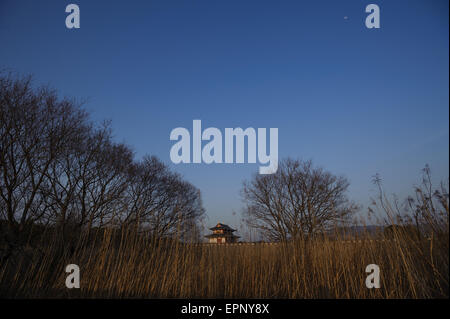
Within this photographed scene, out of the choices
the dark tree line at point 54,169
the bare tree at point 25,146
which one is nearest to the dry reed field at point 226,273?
the dark tree line at point 54,169

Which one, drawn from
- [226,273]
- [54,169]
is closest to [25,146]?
[54,169]

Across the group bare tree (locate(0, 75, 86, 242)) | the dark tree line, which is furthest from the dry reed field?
bare tree (locate(0, 75, 86, 242))

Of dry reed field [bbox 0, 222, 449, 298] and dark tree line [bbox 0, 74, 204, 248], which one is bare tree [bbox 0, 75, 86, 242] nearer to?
dark tree line [bbox 0, 74, 204, 248]

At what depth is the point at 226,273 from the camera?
3449mm

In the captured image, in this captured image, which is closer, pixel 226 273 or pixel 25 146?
pixel 226 273

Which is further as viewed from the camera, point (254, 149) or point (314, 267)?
point (254, 149)

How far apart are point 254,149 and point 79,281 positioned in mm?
2957

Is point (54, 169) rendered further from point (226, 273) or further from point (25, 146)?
point (226, 273)
